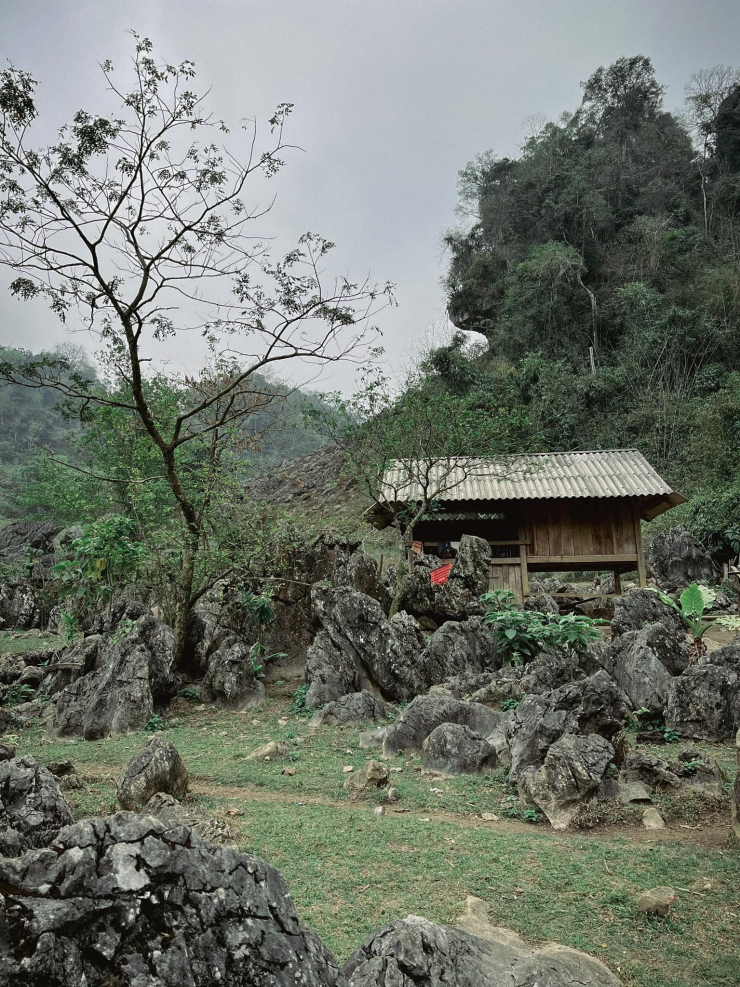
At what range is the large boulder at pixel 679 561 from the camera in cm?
1927

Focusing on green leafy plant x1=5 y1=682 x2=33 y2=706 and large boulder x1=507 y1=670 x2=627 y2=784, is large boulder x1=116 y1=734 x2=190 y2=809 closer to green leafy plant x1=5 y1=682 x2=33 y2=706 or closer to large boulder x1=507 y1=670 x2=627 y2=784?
large boulder x1=507 y1=670 x2=627 y2=784

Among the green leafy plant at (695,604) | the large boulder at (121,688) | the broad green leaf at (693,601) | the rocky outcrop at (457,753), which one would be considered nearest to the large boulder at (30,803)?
the rocky outcrop at (457,753)

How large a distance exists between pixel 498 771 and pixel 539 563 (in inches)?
436

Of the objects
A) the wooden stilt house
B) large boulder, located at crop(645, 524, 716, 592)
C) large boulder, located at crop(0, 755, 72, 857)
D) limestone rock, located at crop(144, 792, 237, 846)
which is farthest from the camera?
large boulder, located at crop(645, 524, 716, 592)

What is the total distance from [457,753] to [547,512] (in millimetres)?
11370

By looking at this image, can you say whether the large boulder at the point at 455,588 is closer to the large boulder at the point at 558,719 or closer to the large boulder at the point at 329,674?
the large boulder at the point at 329,674

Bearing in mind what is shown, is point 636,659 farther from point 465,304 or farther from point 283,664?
point 465,304

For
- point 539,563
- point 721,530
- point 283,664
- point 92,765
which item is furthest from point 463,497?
point 92,765

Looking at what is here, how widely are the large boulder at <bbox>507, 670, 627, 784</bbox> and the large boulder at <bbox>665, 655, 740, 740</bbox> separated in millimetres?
1043

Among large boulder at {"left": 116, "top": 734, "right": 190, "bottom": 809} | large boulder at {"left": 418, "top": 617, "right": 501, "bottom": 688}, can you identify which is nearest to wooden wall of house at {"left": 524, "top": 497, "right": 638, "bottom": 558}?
large boulder at {"left": 418, "top": 617, "right": 501, "bottom": 688}

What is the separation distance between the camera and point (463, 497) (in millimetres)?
15602

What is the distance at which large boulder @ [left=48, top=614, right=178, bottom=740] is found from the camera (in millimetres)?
8047

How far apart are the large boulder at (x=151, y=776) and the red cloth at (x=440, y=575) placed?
7834 millimetres

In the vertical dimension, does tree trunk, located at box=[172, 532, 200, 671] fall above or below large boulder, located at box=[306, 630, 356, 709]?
above
